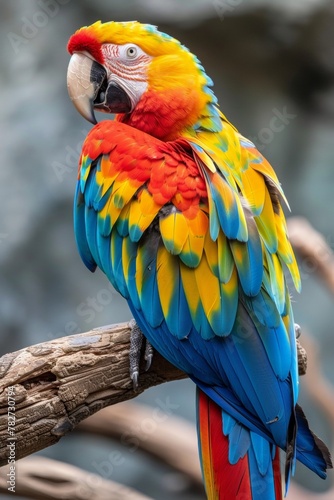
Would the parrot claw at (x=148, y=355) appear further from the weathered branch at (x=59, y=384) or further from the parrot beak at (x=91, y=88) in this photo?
the parrot beak at (x=91, y=88)

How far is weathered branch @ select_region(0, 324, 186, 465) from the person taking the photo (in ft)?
3.78

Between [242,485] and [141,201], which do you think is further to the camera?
[141,201]

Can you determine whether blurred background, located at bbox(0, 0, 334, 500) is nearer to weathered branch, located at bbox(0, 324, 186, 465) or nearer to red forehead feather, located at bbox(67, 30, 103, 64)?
red forehead feather, located at bbox(67, 30, 103, 64)

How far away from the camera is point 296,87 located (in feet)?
9.91

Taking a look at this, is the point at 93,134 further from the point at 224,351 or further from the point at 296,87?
the point at 296,87

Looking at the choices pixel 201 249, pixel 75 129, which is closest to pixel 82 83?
pixel 201 249

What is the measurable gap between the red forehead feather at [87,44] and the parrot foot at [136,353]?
575 mm

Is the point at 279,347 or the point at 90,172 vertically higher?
the point at 90,172

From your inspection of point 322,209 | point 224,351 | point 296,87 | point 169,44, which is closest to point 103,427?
point 224,351

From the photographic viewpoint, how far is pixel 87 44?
138cm

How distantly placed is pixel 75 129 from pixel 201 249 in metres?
1.93

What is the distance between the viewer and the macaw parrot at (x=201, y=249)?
1115mm

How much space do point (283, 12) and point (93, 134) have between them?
1.87 m

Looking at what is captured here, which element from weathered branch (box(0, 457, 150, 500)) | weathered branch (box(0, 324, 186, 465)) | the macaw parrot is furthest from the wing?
weathered branch (box(0, 457, 150, 500))
